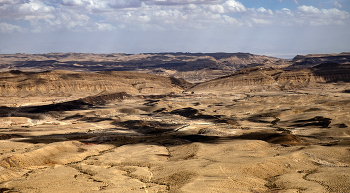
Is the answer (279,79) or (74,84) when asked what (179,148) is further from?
(279,79)

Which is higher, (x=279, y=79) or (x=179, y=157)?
(x=279, y=79)

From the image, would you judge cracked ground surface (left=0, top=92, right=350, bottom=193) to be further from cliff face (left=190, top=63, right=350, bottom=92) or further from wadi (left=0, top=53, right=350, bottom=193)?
cliff face (left=190, top=63, right=350, bottom=92)

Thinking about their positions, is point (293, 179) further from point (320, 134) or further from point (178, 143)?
point (320, 134)

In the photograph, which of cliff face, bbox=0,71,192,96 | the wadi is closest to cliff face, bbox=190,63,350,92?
cliff face, bbox=0,71,192,96

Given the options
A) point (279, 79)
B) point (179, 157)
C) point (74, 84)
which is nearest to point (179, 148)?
point (179, 157)

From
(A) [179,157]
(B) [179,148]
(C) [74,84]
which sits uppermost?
(C) [74,84]

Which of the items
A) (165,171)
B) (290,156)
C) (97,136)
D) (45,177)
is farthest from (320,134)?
(45,177)
